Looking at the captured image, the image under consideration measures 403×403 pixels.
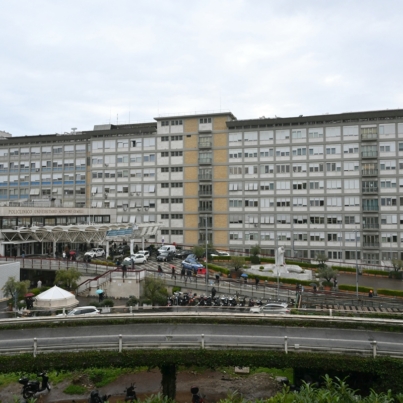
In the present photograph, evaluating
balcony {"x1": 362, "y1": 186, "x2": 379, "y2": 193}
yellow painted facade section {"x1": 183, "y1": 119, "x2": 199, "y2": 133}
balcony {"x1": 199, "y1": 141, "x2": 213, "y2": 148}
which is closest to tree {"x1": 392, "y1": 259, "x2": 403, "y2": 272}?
balcony {"x1": 362, "y1": 186, "x2": 379, "y2": 193}

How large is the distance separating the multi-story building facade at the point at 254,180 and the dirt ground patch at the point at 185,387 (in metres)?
42.0

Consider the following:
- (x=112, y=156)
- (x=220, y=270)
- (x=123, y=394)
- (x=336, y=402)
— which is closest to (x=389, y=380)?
(x=336, y=402)

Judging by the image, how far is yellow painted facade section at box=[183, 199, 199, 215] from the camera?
65.5 meters

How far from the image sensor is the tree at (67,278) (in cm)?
3403

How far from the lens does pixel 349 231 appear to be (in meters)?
58.8

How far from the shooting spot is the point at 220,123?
64.7 metres

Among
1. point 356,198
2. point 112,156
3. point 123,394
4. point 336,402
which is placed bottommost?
point 123,394

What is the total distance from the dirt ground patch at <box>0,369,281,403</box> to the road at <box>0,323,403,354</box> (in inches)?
96.3

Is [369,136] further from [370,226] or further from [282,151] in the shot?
[370,226]

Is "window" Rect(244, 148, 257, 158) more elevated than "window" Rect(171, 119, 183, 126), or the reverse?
"window" Rect(171, 119, 183, 126)

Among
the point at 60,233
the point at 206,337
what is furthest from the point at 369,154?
the point at 206,337

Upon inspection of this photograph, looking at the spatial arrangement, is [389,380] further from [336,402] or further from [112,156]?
[112,156]

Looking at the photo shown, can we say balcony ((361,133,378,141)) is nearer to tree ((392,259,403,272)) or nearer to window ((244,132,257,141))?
window ((244,132,257,141))

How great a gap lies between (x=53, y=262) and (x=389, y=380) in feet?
110
